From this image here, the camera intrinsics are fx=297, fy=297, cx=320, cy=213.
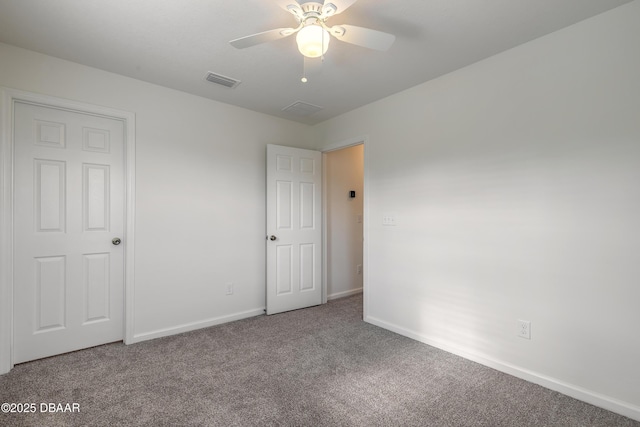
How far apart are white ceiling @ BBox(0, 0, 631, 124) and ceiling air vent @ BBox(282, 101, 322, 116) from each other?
0.41m

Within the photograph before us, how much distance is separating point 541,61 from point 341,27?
1500 millimetres

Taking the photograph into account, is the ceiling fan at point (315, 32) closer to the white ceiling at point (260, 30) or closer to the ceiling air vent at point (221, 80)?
the white ceiling at point (260, 30)

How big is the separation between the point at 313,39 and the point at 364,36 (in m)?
0.30

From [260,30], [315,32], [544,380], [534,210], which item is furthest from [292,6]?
[544,380]

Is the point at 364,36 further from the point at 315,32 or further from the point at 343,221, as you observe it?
the point at 343,221

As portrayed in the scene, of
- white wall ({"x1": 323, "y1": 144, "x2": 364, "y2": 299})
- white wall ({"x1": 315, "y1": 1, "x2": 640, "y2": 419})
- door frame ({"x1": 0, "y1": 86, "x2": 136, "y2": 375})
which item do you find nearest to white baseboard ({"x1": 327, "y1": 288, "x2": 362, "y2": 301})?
white wall ({"x1": 323, "y1": 144, "x2": 364, "y2": 299})

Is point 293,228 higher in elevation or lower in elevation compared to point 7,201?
lower

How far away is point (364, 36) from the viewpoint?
1679 mm

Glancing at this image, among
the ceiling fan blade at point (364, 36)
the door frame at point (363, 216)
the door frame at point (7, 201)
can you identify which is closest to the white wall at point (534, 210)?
the door frame at point (363, 216)

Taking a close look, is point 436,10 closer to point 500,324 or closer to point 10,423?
point 500,324

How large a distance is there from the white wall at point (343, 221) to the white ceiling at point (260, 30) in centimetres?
152

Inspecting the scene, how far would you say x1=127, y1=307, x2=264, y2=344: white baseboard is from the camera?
2.78m

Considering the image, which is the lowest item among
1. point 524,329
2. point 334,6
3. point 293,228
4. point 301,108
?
point 524,329

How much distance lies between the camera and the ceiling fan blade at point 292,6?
1492mm
